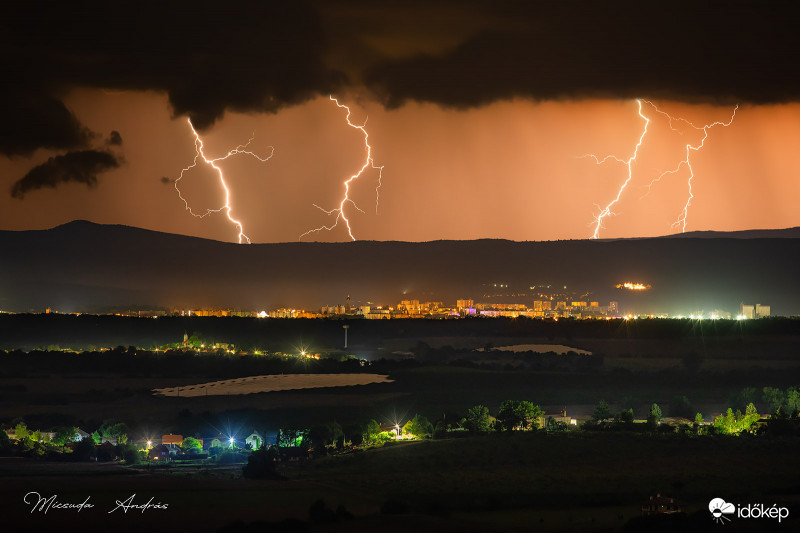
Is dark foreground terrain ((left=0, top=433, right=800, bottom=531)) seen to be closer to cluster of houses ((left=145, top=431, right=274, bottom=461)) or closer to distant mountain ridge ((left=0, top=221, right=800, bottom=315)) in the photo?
cluster of houses ((left=145, top=431, right=274, bottom=461))

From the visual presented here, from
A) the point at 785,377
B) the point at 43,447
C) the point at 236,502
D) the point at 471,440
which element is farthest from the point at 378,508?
the point at 785,377

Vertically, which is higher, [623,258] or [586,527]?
[623,258]

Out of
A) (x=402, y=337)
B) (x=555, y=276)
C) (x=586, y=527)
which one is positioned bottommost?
(x=586, y=527)

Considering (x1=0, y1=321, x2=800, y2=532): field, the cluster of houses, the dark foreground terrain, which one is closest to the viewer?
the dark foreground terrain

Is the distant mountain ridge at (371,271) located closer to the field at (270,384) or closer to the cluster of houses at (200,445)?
the field at (270,384)

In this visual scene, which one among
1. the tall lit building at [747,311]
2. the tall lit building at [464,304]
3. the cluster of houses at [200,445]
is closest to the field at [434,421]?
the cluster of houses at [200,445]

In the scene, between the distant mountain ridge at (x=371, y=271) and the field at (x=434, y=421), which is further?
the distant mountain ridge at (x=371, y=271)

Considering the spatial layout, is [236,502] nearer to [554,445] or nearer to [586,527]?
[586,527]

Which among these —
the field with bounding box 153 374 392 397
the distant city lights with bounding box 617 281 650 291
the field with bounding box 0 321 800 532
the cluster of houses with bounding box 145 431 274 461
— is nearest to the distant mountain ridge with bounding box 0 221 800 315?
the distant city lights with bounding box 617 281 650 291
